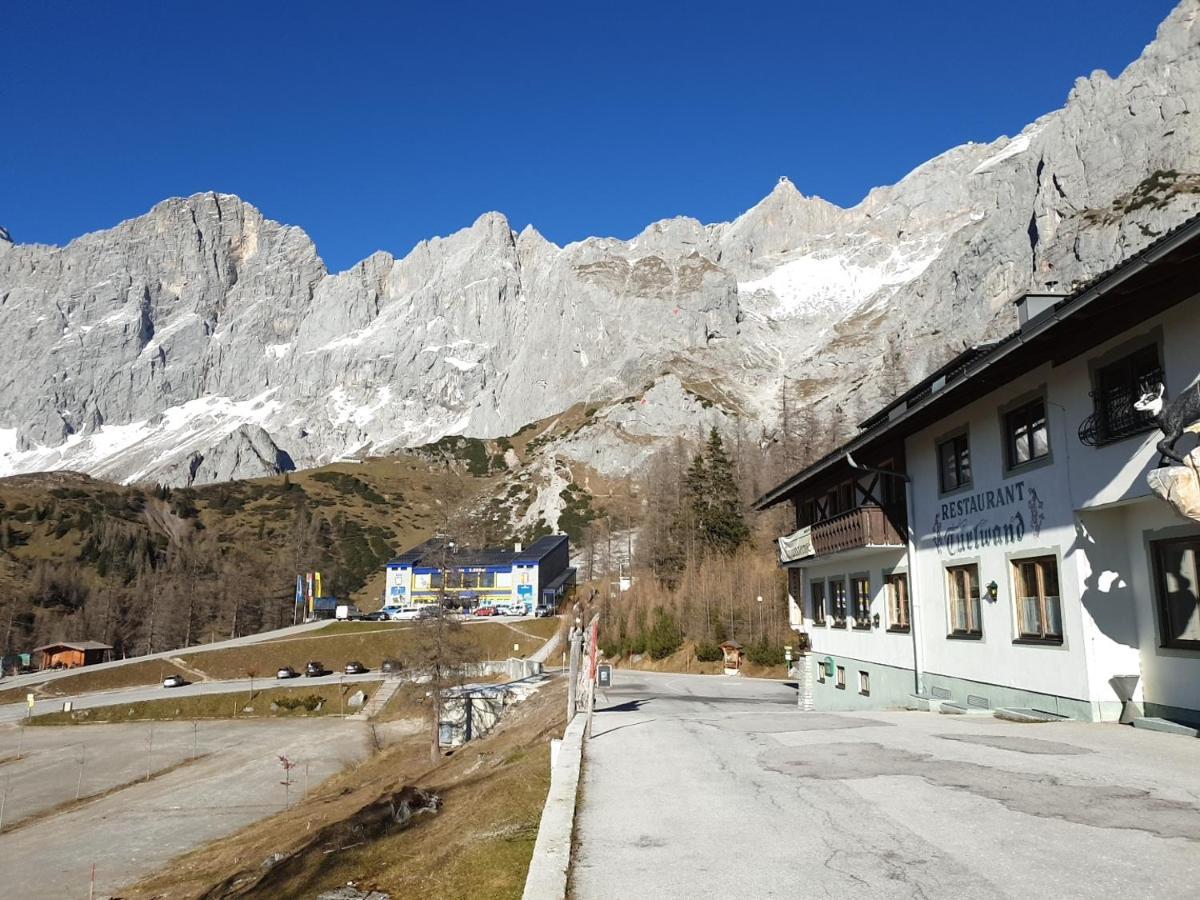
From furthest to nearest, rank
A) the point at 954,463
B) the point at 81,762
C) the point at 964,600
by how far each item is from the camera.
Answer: the point at 81,762 < the point at 954,463 < the point at 964,600

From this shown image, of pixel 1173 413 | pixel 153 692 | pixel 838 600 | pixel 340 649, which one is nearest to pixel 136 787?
pixel 153 692

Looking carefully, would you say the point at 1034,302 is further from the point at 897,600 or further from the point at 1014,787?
the point at 1014,787

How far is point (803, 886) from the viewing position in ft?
20.9

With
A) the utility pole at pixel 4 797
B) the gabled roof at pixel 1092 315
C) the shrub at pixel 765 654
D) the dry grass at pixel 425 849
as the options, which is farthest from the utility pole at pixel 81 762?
the gabled roof at pixel 1092 315

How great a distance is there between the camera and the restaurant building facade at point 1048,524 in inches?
527

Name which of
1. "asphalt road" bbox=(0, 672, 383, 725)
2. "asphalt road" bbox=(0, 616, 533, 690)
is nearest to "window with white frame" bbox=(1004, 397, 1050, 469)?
"asphalt road" bbox=(0, 672, 383, 725)

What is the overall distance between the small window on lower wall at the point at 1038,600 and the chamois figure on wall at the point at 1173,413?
5036 millimetres

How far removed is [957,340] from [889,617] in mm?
158129

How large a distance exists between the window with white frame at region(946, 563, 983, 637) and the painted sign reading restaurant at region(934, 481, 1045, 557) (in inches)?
20.9

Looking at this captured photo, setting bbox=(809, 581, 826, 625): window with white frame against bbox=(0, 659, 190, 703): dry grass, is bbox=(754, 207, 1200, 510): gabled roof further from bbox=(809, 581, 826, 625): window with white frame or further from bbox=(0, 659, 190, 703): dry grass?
bbox=(0, 659, 190, 703): dry grass

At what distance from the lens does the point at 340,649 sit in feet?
288

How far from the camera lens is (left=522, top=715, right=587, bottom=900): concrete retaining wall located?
20.7 ft

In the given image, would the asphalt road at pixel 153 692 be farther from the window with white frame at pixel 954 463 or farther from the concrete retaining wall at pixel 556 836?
the concrete retaining wall at pixel 556 836

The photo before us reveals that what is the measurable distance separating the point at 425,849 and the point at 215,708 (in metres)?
68.1
